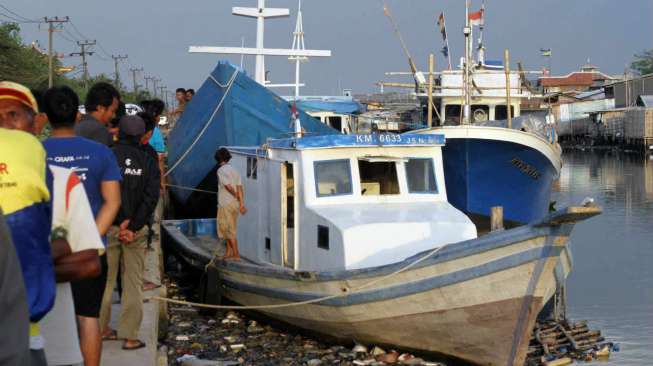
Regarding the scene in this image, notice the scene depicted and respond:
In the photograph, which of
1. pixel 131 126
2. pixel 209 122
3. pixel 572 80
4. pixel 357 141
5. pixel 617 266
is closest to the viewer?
pixel 131 126

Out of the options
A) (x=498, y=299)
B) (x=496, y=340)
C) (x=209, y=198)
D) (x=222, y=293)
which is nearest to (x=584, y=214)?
(x=498, y=299)

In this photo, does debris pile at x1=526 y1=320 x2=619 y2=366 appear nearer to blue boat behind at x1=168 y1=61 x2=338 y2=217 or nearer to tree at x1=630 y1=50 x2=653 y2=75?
blue boat behind at x1=168 y1=61 x2=338 y2=217

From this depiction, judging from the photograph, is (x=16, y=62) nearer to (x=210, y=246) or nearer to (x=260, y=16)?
(x=260, y=16)

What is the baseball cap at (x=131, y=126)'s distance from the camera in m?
6.91

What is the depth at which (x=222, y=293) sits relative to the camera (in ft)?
42.1

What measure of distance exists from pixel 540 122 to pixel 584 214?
12.5 metres

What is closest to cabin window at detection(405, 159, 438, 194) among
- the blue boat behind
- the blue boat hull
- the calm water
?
the calm water

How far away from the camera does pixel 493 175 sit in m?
16.9

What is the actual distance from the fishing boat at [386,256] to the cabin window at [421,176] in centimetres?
1

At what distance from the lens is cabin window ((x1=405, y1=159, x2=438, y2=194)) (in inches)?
438

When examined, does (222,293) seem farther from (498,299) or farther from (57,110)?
A: (57,110)

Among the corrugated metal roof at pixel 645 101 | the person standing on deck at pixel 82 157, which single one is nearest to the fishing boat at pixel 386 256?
the person standing on deck at pixel 82 157

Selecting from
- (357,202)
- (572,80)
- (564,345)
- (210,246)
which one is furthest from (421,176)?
(572,80)

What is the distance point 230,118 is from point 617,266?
890 cm
